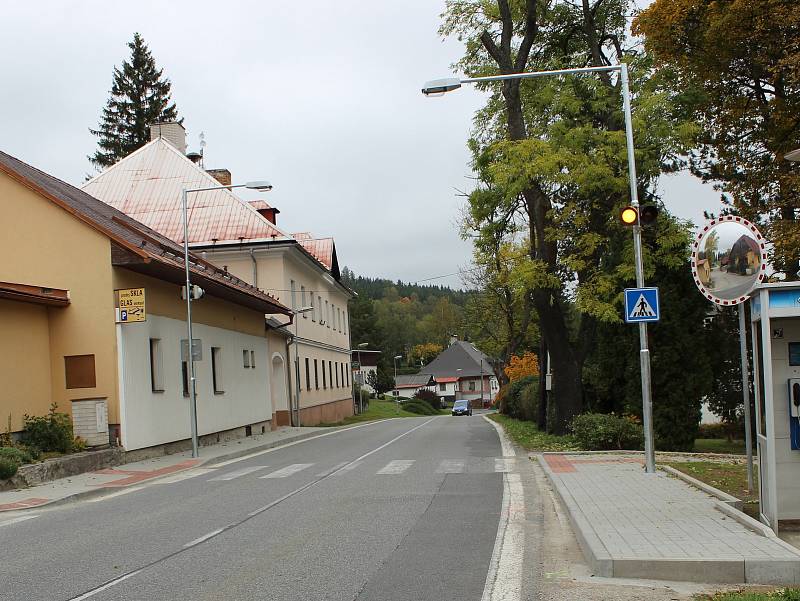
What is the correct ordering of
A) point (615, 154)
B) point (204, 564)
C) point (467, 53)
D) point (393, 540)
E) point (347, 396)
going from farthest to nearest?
point (347, 396)
point (467, 53)
point (615, 154)
point (393, 540)
point (204, 564)

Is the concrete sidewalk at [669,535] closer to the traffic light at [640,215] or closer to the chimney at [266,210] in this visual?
the traffic light at [640,215]

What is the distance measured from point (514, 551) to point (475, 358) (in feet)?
385

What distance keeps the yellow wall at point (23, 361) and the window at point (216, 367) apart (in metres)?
7.93

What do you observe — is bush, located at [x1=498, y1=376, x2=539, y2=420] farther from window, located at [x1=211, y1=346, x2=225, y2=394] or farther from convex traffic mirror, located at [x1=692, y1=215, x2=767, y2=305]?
→ convex traffic mirror, located at [x1=692, y1=215, x2=767, y2=305]

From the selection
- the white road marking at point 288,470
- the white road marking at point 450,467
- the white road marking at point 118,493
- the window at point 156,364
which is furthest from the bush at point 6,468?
the white road marking at point 450,467

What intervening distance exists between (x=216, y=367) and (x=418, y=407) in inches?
2166

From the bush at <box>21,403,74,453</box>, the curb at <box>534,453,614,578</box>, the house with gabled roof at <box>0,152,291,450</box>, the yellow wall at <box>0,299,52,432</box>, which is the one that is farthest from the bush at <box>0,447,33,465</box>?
the curb at <box>534,453,614,578</box>

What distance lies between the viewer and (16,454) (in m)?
15.8

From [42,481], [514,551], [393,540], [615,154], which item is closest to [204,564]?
[393,540]

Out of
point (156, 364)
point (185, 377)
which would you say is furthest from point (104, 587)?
point (185, 377)

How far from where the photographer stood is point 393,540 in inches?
356

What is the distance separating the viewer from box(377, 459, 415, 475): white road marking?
16.1m

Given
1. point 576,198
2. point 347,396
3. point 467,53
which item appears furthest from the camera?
point 347,396

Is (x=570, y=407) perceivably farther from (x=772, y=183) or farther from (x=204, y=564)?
(x=204, y=564)
